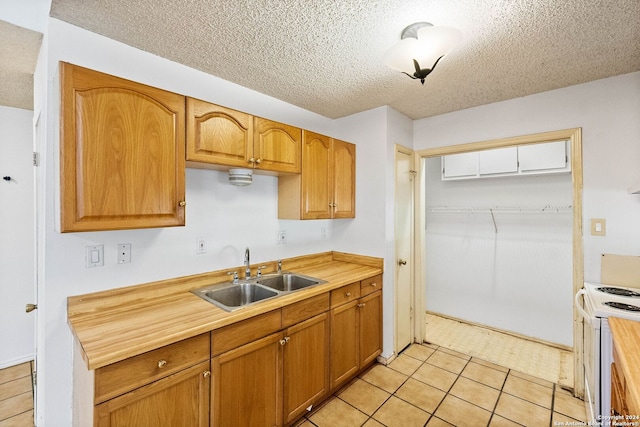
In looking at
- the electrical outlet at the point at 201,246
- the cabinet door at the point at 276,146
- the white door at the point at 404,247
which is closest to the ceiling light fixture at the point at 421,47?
the cabinet door at the point at 276,146

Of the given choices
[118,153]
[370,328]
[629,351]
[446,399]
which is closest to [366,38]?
[118,153]

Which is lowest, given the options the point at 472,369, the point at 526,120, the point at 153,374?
the point at 472,369

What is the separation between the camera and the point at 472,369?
2494 mm

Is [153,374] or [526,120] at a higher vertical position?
[526,120]

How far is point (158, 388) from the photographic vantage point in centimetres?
123

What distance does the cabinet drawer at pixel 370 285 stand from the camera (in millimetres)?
2385

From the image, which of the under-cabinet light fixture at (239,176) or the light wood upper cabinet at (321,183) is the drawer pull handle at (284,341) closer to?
the light wood upper cabinet at (321,183)

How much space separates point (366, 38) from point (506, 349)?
309 cm

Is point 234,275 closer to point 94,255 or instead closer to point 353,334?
point 94,255

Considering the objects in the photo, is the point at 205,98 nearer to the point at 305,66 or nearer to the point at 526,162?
the point at 305,66

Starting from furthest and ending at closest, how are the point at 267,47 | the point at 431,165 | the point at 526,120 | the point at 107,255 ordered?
the point at 431,165
the point at 526,120
the point at 267,47
the point at 107,255

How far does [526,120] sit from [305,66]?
6.16 feet

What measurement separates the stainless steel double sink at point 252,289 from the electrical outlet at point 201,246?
25 centimetres

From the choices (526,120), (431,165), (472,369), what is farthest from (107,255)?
(431,165)
